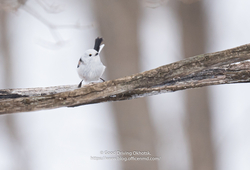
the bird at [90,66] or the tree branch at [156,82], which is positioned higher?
the bird at [90,66]

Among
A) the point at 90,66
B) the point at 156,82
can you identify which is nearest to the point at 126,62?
the point at 90,66

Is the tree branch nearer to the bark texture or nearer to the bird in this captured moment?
the bird

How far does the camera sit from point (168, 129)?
4.42 feet

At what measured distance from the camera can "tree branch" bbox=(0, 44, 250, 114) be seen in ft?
1.84

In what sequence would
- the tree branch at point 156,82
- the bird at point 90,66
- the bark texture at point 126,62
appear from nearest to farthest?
1. the tree branch at point 156,82
2. the bird at point 90,66
3. the bark texture at point 126,62

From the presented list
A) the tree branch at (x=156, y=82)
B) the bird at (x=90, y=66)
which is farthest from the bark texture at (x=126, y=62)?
the tree branch at (x=156, y=82)

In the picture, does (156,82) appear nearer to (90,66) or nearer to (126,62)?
(90,66)

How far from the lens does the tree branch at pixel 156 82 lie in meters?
0.56

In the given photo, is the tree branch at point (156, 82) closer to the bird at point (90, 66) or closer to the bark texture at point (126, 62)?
the bird at point (90, 66)

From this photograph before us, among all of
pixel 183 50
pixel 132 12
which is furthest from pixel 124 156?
pixel 132 12

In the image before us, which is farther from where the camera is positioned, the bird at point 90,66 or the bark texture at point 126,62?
the bark texture at point 126,62

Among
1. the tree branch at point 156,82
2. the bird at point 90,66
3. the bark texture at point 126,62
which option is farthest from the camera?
the bark texture at point 126,62

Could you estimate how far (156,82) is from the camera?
59cm

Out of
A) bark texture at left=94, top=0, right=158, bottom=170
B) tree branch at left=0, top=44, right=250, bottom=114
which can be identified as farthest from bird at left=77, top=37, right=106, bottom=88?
bark texture at left=94, top=0, right=158, bottom=170
